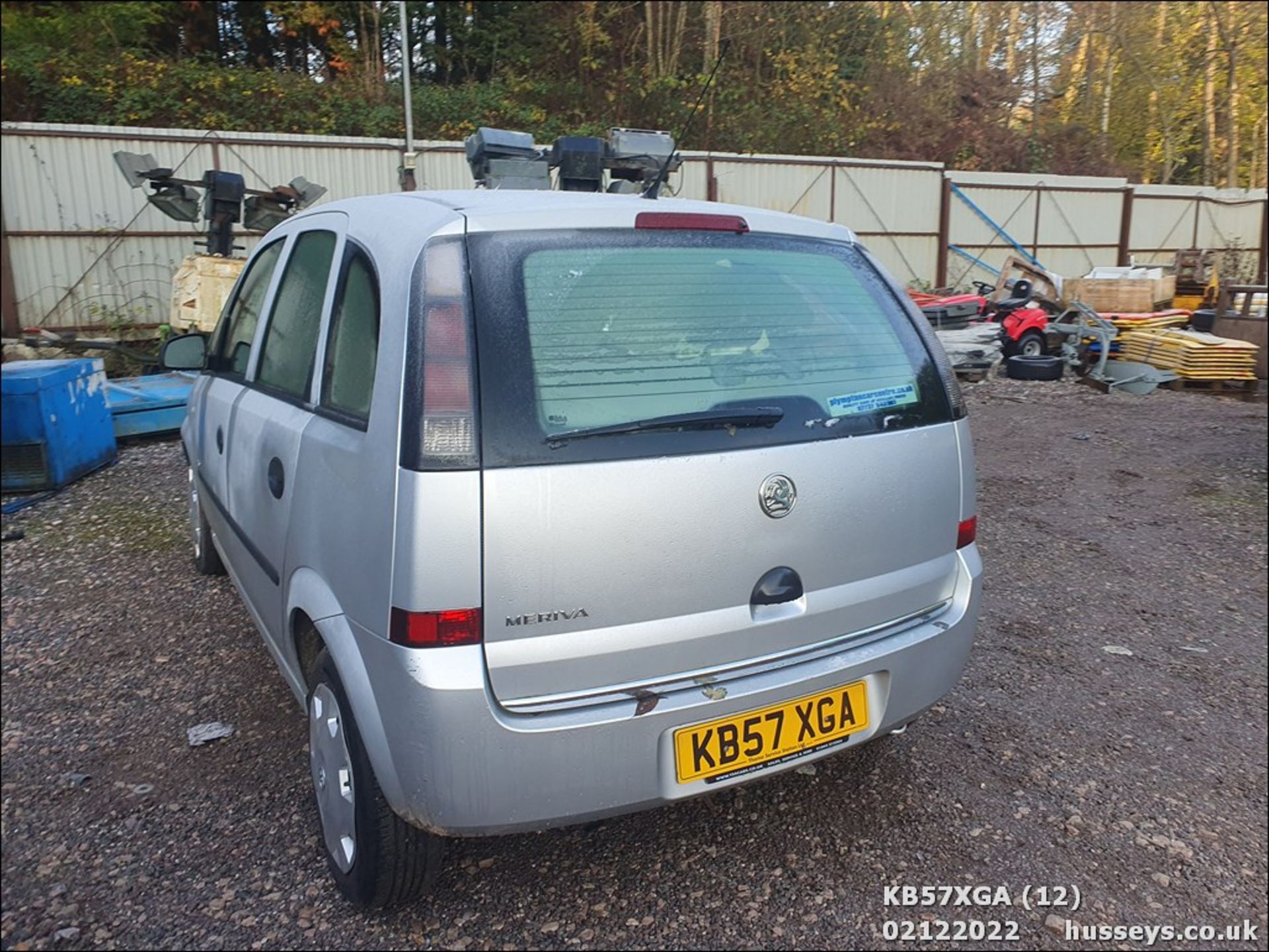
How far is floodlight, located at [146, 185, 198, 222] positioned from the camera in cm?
816

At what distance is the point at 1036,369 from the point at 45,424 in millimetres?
10389

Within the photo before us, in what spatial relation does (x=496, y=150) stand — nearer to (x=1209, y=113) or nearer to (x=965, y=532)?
(x=965, y=532)

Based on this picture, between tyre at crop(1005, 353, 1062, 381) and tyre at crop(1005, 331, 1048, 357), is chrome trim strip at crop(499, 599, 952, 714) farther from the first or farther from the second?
tyre at crop(1005, 331, 1048, 357)

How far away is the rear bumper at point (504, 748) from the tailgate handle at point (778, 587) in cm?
18

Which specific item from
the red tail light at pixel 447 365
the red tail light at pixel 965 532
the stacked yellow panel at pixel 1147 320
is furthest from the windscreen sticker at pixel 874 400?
the stacked yellow panel at pixel 1147 320

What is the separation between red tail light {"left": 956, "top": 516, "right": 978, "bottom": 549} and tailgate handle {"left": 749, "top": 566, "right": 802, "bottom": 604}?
606mm

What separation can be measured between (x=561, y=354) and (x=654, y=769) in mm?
912

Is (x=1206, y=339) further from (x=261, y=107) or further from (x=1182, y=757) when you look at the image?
(x=261, y=107)

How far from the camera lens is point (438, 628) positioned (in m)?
1.81

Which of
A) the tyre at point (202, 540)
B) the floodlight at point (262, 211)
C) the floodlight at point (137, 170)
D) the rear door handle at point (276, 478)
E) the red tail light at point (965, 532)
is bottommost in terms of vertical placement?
the tyre at point (202, 540)

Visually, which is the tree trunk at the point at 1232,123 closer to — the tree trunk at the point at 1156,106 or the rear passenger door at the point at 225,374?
the tree trunk at the point at 1156,106

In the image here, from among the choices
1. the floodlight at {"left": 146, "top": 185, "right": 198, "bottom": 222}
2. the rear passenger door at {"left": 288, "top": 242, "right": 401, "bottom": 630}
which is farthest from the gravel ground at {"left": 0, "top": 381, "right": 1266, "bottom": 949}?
the floodlight at {"left": 146, "top": 185, "right": 198, "bottom": 222}

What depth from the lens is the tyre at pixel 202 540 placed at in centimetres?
436

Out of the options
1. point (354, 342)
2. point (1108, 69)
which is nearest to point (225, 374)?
point (354, 342)
